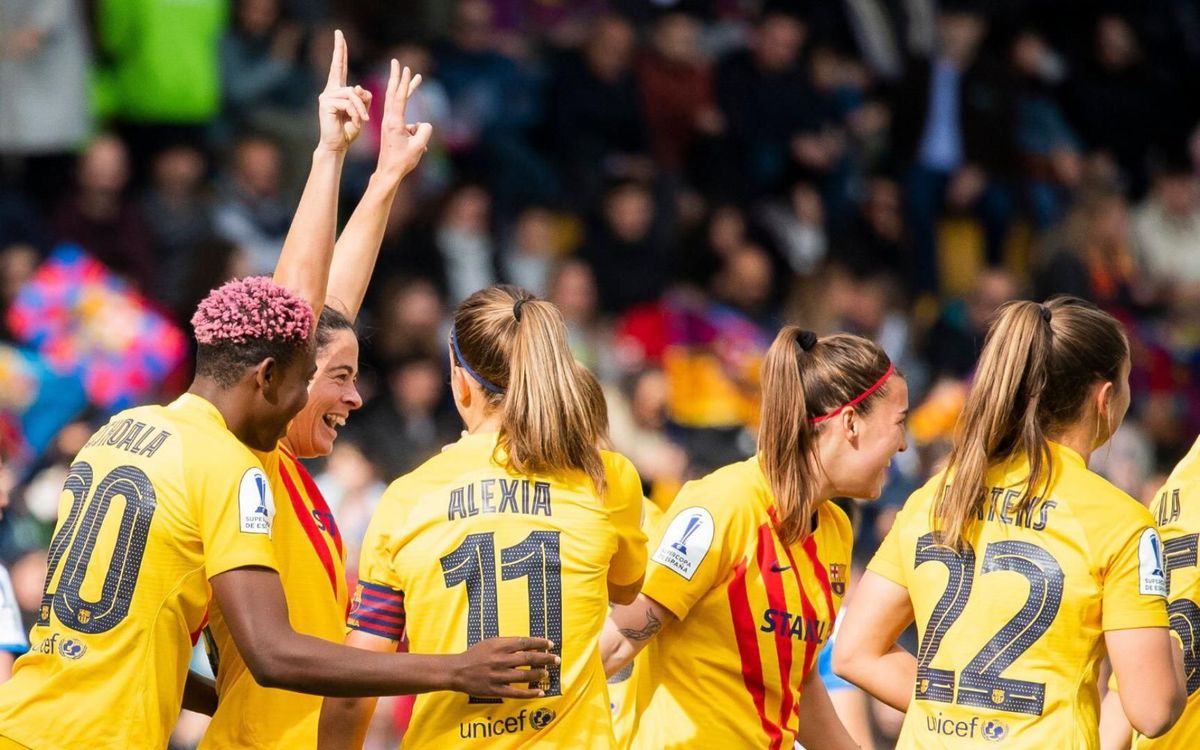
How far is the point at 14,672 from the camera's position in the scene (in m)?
4.20

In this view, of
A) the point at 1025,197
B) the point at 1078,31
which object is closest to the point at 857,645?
the point at 1025,197

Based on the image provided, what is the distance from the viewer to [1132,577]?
4152mm

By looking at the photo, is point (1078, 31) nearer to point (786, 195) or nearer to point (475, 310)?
point (786, 195)

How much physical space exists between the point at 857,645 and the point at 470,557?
1.06 m

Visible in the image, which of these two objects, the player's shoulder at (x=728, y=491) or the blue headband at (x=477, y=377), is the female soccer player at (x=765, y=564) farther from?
the blue headband at (x=477, y=377)

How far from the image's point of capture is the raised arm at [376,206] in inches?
207

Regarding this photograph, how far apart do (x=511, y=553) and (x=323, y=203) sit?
1245 millimetres

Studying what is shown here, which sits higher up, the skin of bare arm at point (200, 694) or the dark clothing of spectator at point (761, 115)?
the dark clothing of spectator at point (761, 115)

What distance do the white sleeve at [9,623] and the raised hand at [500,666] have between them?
4.54ft

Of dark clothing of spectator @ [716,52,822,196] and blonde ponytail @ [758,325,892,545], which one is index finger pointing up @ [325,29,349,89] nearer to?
blonde ponytail @ [758,325,892,545]

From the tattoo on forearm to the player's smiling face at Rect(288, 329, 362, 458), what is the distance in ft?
3.09

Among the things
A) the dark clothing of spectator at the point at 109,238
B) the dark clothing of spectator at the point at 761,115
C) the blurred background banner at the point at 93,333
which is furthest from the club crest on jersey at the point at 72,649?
the dark clothing of spectator at the point at 761,115

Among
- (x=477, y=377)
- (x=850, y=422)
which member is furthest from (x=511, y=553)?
(x=850, y=422)

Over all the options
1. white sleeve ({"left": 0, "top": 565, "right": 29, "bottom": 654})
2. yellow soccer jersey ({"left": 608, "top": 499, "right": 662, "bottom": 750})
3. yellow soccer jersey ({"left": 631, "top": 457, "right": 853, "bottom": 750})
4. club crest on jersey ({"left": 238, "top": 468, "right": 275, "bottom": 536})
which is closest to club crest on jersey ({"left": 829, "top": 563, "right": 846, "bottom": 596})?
yellow soccer jersey ({"left": 631, "top": 457, "right": 853, "bottom": 750})
